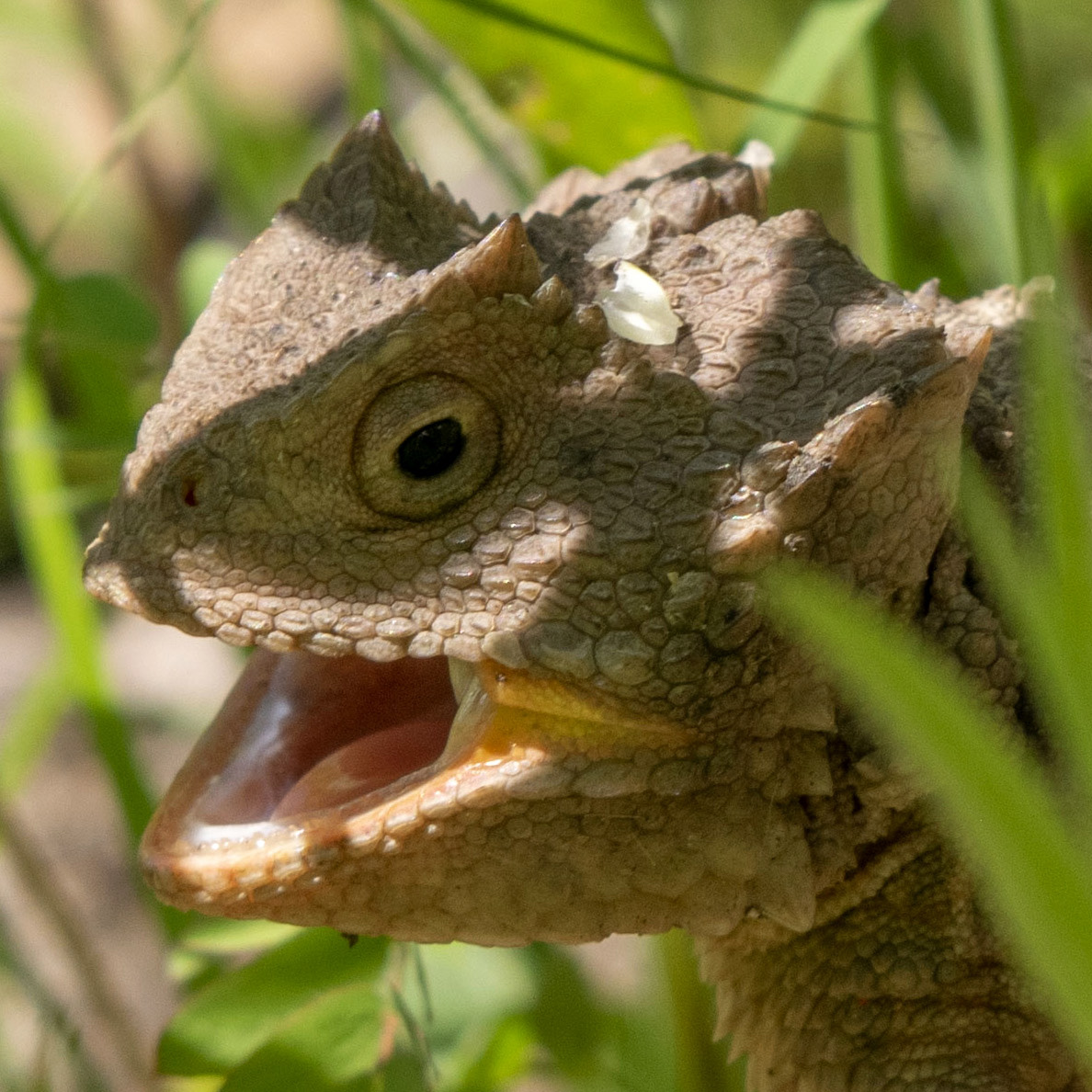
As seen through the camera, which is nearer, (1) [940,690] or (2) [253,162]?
(1) [940,690]

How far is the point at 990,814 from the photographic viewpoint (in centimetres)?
72

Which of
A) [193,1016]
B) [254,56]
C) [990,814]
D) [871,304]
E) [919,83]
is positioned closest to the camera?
[990,814]

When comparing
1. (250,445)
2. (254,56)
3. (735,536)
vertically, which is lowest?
(735,536)

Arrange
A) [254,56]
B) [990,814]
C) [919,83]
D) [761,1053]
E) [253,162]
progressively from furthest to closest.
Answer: [254,56] → [253,162] → [919,83] → [761,1053] → [990,814]

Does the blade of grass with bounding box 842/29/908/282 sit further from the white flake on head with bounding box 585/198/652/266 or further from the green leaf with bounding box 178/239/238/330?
the green leaf with bounding box 178/239/238/330

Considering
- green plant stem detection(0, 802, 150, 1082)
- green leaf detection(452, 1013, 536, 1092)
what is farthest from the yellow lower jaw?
green plant stem detection(0, 802, 150, 1082)

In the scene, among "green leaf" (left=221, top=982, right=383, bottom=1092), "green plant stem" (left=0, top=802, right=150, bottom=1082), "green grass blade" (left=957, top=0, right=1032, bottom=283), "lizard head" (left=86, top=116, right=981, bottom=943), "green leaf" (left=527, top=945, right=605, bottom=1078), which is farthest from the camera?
"green plant stem" (left=0, top=802, right=150, bottom=1082)

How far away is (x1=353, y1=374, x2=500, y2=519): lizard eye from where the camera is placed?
1.40 meters

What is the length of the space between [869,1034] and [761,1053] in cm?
15

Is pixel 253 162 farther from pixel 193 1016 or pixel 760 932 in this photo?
pixel 760 932

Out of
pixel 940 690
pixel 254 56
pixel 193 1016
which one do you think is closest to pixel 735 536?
pixel 940 690

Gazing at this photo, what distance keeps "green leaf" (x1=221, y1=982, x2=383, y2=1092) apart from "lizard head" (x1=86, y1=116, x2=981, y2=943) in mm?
403

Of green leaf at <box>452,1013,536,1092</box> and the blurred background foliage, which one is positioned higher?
the blurred background foliage

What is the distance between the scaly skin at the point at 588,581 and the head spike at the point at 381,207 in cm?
3
